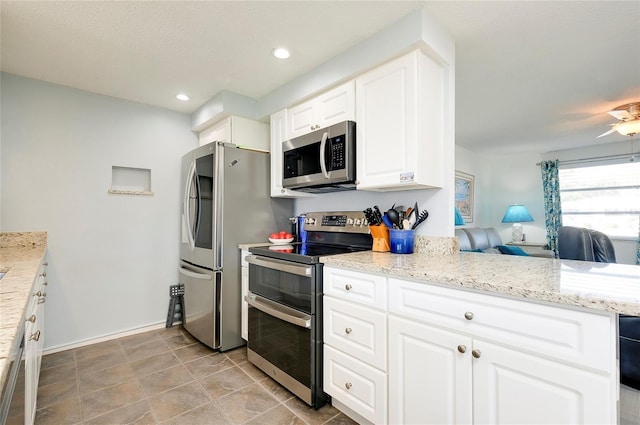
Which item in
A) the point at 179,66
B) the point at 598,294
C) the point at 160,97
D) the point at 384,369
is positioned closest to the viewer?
the point at 598,294

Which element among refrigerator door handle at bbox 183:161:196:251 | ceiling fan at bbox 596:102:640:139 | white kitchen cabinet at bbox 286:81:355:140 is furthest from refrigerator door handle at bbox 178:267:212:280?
ceiling fan at bbox 596:102:640:139

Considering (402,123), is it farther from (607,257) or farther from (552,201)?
(552,201)

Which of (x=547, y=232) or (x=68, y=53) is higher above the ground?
(x=68, y=53)

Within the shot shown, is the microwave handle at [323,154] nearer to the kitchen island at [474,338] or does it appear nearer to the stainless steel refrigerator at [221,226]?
the kitchen island at [474,338]

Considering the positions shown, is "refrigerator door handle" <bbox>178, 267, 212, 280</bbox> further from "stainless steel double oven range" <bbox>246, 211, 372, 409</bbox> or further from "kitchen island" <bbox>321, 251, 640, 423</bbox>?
"kitchen island" <bbox>321, 251, 640, 423</bbox>

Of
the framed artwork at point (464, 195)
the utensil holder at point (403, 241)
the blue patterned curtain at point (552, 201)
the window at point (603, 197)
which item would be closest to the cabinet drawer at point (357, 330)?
the utensil holder at point (403, 241)

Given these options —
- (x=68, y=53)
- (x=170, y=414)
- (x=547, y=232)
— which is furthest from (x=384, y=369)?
(x=547, y=232)

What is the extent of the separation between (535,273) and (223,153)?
2259 millimetres

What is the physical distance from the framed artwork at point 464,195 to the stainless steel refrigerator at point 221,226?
354cm

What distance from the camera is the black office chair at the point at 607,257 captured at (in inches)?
65.7

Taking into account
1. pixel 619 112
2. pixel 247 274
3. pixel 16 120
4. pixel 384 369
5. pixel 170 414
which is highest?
pixel 619 112

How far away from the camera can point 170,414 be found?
1.72 meters

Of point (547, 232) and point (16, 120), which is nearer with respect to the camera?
point (16, 120)

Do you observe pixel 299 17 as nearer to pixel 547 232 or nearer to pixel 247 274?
pixel 247 274
